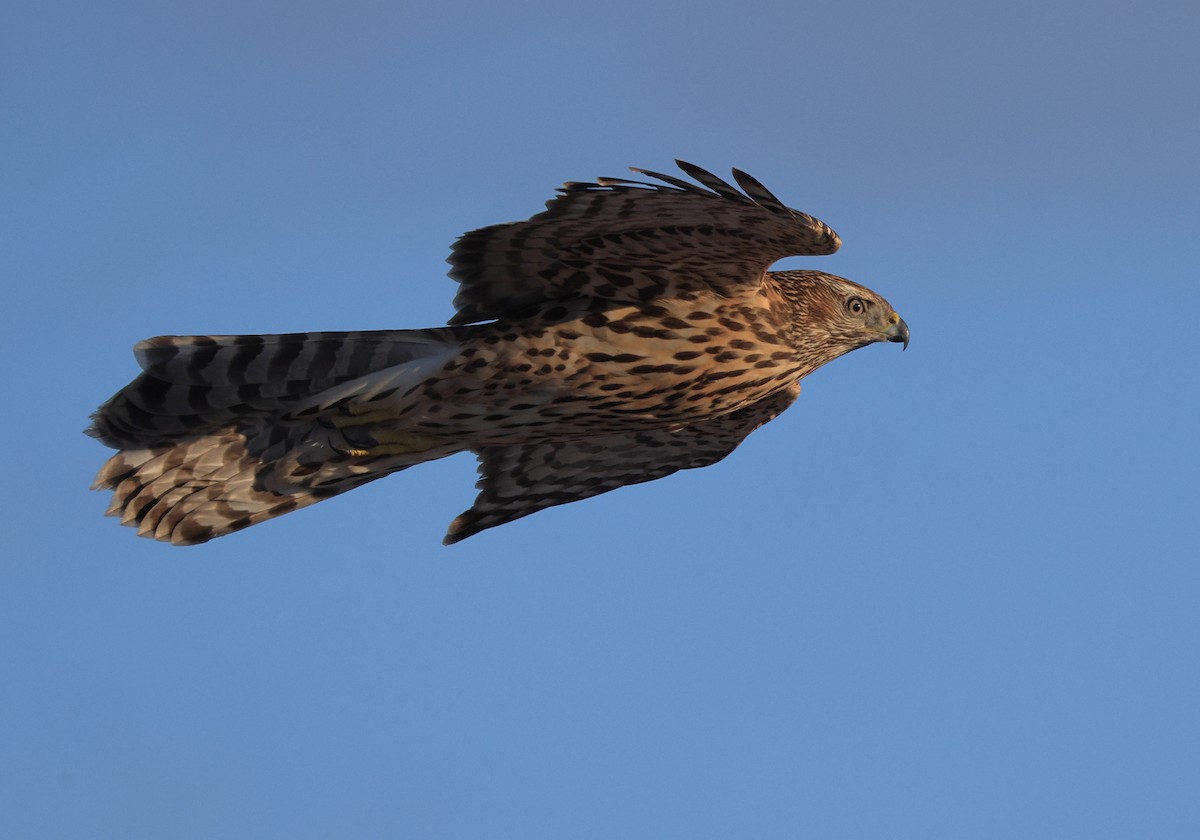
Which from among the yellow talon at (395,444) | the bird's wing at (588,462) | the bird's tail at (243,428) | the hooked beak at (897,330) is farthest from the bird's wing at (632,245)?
the bird's wing at (588,462)

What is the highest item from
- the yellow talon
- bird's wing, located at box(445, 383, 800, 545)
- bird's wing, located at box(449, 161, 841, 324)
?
bird's wing, located at box(449, 161, 841, 324)

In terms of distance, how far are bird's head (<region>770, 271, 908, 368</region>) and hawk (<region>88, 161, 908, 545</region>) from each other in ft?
0.05

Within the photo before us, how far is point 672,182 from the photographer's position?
928 centimetres

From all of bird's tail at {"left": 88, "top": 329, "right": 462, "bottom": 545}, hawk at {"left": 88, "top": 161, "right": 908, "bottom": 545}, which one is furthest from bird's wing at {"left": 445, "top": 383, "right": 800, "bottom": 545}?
hawk at {"left": 88, "top": 161, "right": 908, "bottom": 545}

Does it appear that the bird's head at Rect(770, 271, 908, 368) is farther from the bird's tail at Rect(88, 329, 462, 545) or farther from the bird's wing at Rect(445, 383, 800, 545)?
the bird's tail at Rect(88, 329, 462, 545)

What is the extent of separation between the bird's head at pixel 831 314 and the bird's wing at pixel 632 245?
63 centimetres

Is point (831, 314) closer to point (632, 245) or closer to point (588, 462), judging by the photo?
point (632, 245)

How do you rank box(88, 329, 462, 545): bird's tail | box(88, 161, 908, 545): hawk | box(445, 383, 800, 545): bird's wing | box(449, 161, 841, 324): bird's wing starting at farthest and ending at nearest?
box(445, 383, 800, 545): bird's wing
box(88, 329, 462, 545): bird's tail
box(88, 161, 908, 545): hawk
box(449, 161, 841, 324): bird's wing

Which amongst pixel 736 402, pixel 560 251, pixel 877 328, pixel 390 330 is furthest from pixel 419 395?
pixel 877 328

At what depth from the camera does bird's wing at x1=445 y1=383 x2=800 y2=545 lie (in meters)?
12.3

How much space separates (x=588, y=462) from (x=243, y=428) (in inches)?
102

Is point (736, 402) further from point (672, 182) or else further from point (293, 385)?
point (293, 385)

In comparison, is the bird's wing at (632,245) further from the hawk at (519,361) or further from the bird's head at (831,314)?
the bird's head at (831,314)

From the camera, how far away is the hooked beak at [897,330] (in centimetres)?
1173
